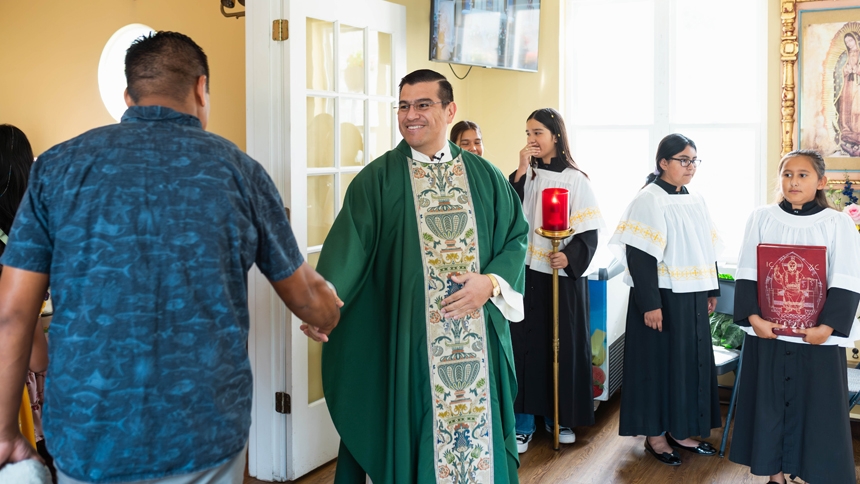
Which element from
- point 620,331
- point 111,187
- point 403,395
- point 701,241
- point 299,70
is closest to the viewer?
point 111,187

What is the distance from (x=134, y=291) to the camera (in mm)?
1304

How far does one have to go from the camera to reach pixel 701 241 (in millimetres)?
3266

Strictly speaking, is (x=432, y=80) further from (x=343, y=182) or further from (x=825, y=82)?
(x=825, y=82)

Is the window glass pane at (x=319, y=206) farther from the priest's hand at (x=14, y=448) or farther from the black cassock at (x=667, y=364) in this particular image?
the priest's hand at (x=14, y=448)

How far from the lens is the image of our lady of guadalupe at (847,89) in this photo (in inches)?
152

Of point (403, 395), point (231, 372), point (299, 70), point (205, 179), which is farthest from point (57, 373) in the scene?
point (299, 70)

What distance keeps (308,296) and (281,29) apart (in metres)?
1.72

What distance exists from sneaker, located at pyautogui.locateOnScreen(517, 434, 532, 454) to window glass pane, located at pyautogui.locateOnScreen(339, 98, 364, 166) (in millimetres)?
1418

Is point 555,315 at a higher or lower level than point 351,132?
lower

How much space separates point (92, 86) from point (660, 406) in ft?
9.69

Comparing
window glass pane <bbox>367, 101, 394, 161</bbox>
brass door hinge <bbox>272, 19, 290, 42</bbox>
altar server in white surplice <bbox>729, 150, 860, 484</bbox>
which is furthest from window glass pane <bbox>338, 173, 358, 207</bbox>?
altar server in white surplice <bbox>729, 150, 860, 484</bbox>

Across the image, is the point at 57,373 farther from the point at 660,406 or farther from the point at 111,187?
the point at 660,406

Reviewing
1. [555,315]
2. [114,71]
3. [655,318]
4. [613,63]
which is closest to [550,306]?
[555,315]

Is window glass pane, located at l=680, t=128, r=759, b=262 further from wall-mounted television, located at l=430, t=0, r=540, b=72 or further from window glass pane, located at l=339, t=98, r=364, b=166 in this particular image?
window glass pane, located at l=339, t=98, r=364, b=166
